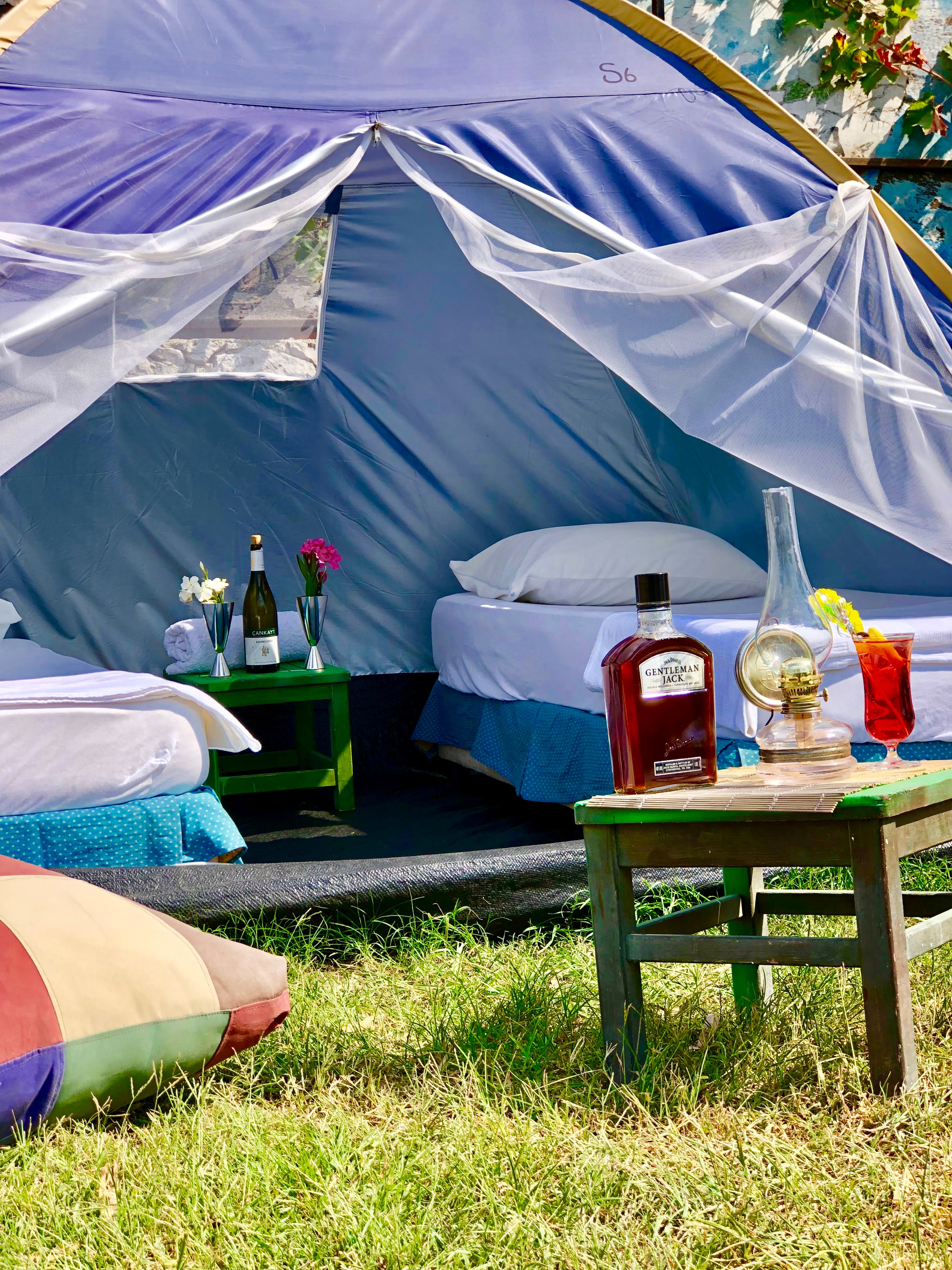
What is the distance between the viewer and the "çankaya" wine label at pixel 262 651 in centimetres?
364

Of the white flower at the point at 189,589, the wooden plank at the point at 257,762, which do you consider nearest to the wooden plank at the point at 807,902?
the wooden plank at the point at 257,762

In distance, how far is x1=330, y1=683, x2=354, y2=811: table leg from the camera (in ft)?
11.6

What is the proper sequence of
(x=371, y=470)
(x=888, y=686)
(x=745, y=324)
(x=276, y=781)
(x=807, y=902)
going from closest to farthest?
1. (x=888, y=686)
2. (x=807, y=902)
3. (x=745, y=324)
4. (x=276, y=781)
5. (x=371, y=470)

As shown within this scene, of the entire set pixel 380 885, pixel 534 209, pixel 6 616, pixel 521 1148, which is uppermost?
pixel 534 209

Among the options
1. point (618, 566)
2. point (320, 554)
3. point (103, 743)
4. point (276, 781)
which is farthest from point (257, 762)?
point (103, 743)

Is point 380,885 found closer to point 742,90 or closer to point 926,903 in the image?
point 926,903

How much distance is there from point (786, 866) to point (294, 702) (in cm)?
241

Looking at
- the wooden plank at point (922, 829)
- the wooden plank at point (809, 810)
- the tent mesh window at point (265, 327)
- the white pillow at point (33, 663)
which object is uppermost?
the tent mesh window at point (265, 327)

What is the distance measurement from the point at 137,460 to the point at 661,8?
244 cm

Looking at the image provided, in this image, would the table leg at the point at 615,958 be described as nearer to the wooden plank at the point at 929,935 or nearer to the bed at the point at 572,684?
the wooden plank at the point at 929,935

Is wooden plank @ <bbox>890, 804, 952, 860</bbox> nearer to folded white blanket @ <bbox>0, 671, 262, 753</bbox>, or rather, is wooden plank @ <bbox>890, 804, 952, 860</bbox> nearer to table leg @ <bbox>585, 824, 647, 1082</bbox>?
table leg @ <bbox>585, 824, 647, 1082</bbox>

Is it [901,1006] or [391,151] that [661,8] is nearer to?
[391,151]

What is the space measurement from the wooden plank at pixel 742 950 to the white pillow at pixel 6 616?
2.57m

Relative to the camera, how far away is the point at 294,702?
3727mm
